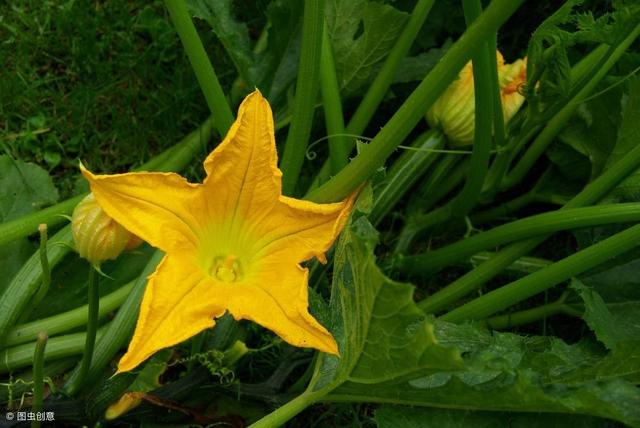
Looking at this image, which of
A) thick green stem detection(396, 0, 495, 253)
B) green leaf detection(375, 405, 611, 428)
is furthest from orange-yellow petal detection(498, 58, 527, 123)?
green leaf detection(375, 405, 611, 428)

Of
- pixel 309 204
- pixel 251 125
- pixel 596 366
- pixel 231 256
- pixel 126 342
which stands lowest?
pixel 126 342

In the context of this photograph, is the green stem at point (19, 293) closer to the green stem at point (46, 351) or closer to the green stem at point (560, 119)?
the green stem at point (46, 351)

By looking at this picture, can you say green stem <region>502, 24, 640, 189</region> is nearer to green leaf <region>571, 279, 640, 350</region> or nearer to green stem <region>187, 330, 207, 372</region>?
green leaf <region>571, 279, 640, 350</region>

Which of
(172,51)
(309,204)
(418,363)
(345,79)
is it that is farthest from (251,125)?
(172,51)

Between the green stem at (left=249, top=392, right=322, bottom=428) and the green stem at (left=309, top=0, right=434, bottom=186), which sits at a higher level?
the green stem at (left=309, top=0, right=434, bottom=186)

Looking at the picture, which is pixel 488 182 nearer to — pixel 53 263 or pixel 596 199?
pixel 596 199
